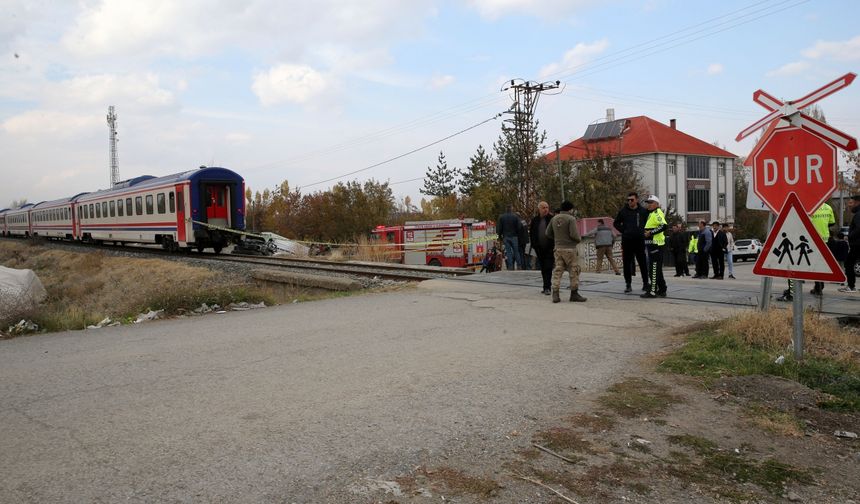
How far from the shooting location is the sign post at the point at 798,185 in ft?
17.1

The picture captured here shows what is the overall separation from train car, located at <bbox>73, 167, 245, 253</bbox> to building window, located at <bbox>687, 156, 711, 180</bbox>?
4701 centimetres

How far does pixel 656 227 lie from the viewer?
33.3 ft

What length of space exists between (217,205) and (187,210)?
153 centimetres

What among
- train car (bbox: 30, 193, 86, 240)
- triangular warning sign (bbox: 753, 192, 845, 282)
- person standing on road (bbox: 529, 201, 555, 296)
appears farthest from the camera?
train car (bbox: 30, 193, 86, 240)

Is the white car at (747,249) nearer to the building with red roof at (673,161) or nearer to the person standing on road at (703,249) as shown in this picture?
the building with red roof at (673,161)

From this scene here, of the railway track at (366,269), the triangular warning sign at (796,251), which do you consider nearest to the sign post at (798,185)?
the triangular warning sign at (796,251)

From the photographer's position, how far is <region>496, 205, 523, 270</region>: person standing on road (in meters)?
15.5

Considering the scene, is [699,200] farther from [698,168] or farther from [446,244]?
[446,244]

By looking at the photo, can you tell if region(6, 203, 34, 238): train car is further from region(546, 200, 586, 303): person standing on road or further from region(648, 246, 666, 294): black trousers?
region(648, 246, 666, 294): black trousers

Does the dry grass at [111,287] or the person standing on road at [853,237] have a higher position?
the person standing on road at [853,237]

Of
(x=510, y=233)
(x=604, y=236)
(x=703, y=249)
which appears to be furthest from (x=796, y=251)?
(x=703, y=249)

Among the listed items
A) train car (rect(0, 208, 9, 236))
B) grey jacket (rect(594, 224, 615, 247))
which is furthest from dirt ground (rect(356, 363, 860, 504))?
train car (rect(0, 208, 9, 236))

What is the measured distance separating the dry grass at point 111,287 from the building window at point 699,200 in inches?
1986

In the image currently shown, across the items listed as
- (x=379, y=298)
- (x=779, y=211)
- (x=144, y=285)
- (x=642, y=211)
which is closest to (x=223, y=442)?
(x=779, y=211)
